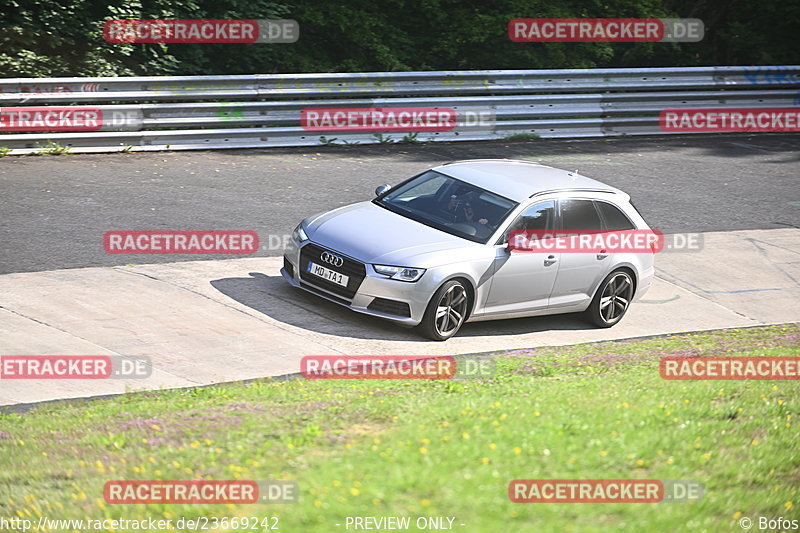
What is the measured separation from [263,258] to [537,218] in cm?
350

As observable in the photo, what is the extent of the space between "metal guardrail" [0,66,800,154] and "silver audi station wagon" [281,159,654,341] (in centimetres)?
621

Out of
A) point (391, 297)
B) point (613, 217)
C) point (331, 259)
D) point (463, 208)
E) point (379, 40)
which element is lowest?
point (391, 297)

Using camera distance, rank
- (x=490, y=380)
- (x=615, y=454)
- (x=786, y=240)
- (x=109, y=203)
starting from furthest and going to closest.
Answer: (x=786, y=240)
(x=109, y=203)
(x=490, y=380)
(x=615, y=454)

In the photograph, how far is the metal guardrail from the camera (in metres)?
16.3

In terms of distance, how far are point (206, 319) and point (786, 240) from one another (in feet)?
31.2

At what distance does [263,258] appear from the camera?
1259 cm

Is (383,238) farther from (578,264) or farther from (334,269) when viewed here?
(578,264)

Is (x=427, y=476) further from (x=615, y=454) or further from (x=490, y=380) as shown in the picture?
(x=490, y=380)

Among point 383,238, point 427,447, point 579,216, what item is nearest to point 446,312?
point 383,238

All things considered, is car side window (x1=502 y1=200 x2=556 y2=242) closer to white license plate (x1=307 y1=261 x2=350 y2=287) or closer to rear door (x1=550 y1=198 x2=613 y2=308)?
rear door (x1=550 y1=198 x2=613 y2=308)

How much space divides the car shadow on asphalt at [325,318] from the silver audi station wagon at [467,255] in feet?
0.77

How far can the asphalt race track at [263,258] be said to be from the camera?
963 cm

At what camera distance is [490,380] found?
29.4 ft

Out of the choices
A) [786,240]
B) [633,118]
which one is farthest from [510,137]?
[786,240]
